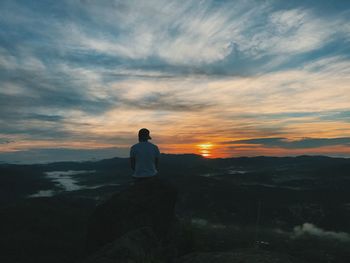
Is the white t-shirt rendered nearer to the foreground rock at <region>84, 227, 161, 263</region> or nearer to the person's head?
the person's head

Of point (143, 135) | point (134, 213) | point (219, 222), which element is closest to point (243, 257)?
point (134, 213)

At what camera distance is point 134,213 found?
1509 centimetres

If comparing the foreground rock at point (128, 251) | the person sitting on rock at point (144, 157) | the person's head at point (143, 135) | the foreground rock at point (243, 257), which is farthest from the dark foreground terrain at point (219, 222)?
the person's head at point (143, 135)

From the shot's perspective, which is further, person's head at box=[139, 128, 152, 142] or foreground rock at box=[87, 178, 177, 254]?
person's head at box=[139, 128, 152, 142]

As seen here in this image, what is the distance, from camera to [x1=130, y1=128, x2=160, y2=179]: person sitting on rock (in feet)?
53.0

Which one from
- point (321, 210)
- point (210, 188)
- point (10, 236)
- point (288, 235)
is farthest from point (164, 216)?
point (210, 188)

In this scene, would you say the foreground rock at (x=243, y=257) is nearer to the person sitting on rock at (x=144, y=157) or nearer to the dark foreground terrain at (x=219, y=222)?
the dark foreground terrain at (x=219, y=222)

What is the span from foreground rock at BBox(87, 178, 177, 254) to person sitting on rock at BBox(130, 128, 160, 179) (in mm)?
400

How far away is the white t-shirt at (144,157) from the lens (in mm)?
16141

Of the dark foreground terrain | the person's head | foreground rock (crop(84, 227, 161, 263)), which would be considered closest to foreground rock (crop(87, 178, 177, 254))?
the dark foreground terrain

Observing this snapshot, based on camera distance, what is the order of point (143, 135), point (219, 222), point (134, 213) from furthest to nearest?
point (219, 222)
point (143, 135)
point (134, 213)

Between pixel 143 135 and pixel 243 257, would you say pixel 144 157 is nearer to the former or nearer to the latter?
pixel 143 135

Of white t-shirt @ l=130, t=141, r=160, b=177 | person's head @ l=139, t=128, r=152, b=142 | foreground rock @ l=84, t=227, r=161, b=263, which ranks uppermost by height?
person's head @ l=139, t=128, r=152, b=142

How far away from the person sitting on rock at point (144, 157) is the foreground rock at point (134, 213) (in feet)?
1.31
